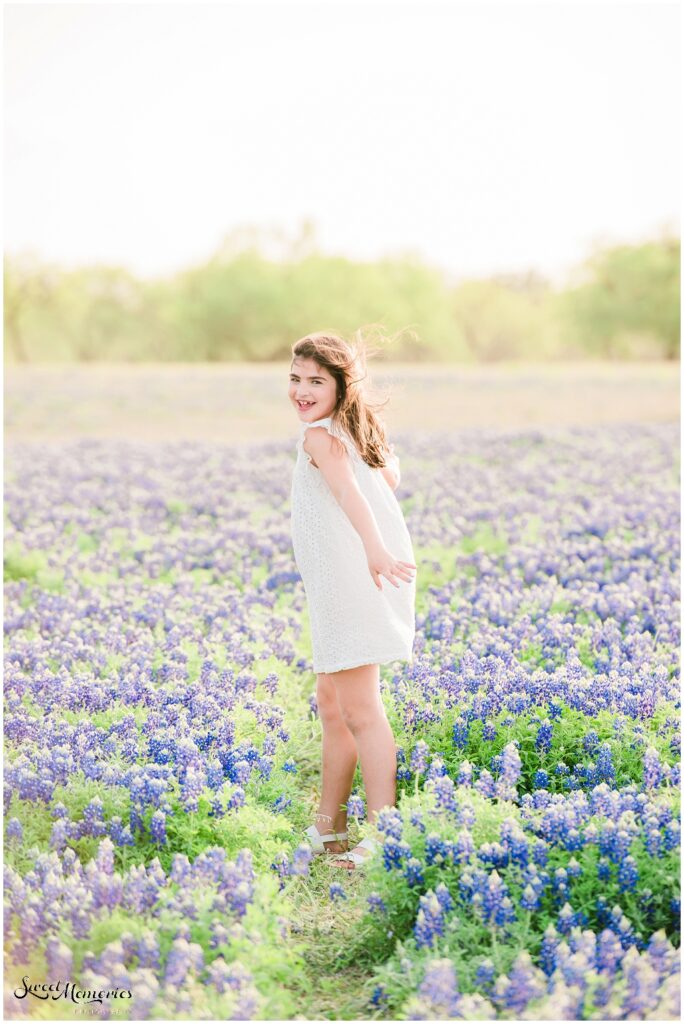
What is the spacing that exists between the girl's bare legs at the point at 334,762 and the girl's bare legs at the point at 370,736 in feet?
0.57

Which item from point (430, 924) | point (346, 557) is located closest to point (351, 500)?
point (346, 557)

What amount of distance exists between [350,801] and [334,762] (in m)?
0.19

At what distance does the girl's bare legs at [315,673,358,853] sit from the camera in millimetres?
4363

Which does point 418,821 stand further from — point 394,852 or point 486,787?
point 486,787

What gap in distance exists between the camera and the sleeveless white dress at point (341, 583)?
4.11m

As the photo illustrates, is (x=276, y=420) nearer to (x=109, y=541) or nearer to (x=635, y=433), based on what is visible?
(x=635, y=433)

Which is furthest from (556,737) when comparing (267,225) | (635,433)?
(267,225)

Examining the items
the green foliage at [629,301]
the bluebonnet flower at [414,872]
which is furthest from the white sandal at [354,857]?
the green foliage at [629,301]

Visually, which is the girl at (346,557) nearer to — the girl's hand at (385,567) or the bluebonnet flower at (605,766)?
→ the girl's hand at (385,567)

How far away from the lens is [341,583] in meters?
4.14

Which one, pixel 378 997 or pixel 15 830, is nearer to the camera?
pixel 378 997

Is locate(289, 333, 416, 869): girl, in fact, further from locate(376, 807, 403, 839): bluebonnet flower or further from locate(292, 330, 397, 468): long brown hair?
locate(376, 807, 403, 839): bluebonnet flower

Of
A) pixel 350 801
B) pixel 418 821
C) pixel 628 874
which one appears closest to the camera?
pixel 628 874

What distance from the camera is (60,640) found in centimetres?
581
